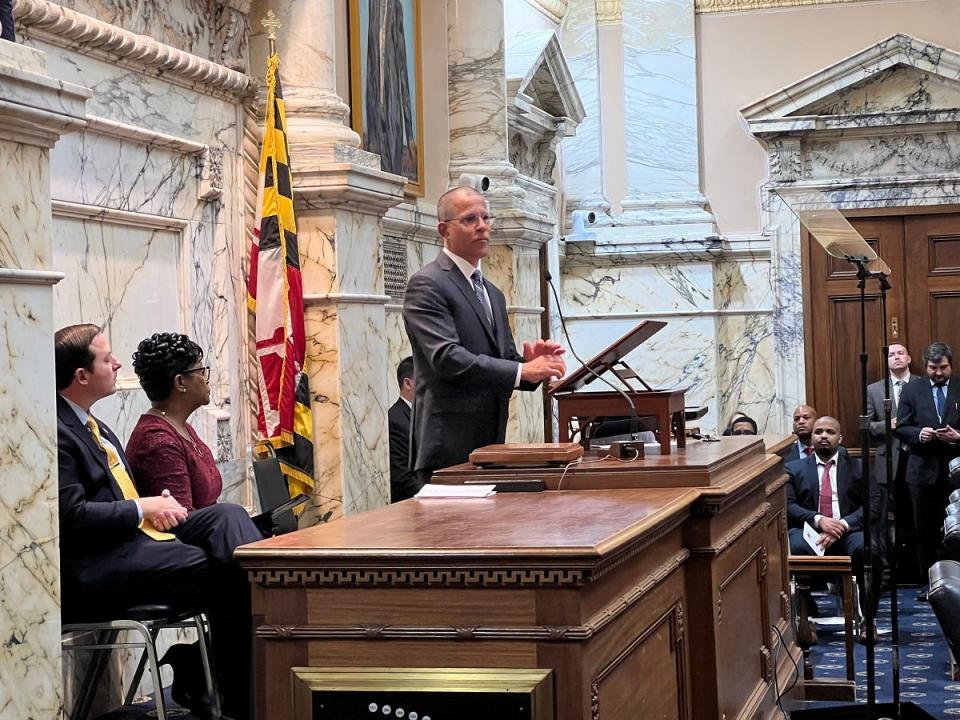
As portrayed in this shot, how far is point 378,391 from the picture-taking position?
732cm

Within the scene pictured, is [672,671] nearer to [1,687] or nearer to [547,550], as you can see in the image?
[547,550]

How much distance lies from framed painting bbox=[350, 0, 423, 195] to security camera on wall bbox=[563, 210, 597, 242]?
3.48 meters

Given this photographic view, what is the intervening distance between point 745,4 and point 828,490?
5489 mm

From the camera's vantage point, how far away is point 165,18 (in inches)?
246

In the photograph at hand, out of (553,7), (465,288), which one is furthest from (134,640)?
(553,7)

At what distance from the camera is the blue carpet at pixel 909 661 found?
651 cm

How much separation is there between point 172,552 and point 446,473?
107 cm

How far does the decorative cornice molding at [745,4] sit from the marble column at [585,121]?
3.25 ft

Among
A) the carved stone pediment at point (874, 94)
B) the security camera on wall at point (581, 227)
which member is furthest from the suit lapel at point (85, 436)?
the carved stone pediment at point (874, 94)

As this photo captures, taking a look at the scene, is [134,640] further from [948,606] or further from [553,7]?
[553,7]

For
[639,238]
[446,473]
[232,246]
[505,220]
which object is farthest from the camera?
[639,238]

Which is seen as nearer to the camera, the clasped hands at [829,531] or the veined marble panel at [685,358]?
the clasped hands at [829,531]

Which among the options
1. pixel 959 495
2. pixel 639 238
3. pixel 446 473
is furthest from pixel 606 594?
pixel 639 238

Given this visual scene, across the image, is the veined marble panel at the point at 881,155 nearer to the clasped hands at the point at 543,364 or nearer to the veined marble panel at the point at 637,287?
the veined marble panel at the point at 637,287
